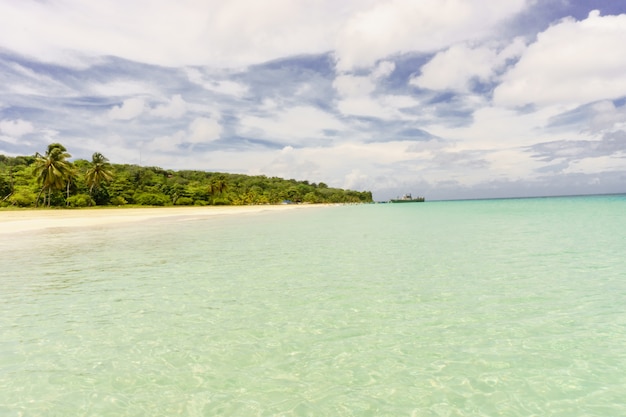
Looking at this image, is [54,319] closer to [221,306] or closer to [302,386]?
[221,306]

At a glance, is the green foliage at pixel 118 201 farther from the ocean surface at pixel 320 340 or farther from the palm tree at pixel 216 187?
the ocean surface at pixel 320 340

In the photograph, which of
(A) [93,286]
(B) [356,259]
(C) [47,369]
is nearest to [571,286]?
(B) [356,259]

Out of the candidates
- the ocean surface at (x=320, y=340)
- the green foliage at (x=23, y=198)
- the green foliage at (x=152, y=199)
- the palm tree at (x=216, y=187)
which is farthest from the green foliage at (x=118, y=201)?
the ocean surface at (x=320, y=340)

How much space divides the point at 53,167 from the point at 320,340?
9552 cm

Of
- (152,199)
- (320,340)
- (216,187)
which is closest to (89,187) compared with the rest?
(152,199)

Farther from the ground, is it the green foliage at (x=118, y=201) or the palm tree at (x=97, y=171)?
the palm tree at (x=97, y=171)

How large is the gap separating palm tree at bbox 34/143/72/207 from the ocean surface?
270 feet

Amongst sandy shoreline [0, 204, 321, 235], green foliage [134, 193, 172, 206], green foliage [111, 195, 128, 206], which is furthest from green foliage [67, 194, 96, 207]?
sandy shoreline [0, 204, 321, 235]

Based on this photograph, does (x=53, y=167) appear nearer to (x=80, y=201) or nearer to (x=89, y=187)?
(x=80, y=201)

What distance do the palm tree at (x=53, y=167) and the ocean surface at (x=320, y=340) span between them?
8239 centimetres

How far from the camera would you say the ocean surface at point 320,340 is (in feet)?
17.0

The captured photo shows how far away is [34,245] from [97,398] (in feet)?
81.5

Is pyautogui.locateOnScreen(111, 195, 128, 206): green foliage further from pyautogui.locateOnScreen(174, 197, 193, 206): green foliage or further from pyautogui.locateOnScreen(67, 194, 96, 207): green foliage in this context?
pyautogui.locateOnScreen(174, 197, 193, 206): green foliage

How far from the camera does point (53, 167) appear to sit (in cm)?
8144
